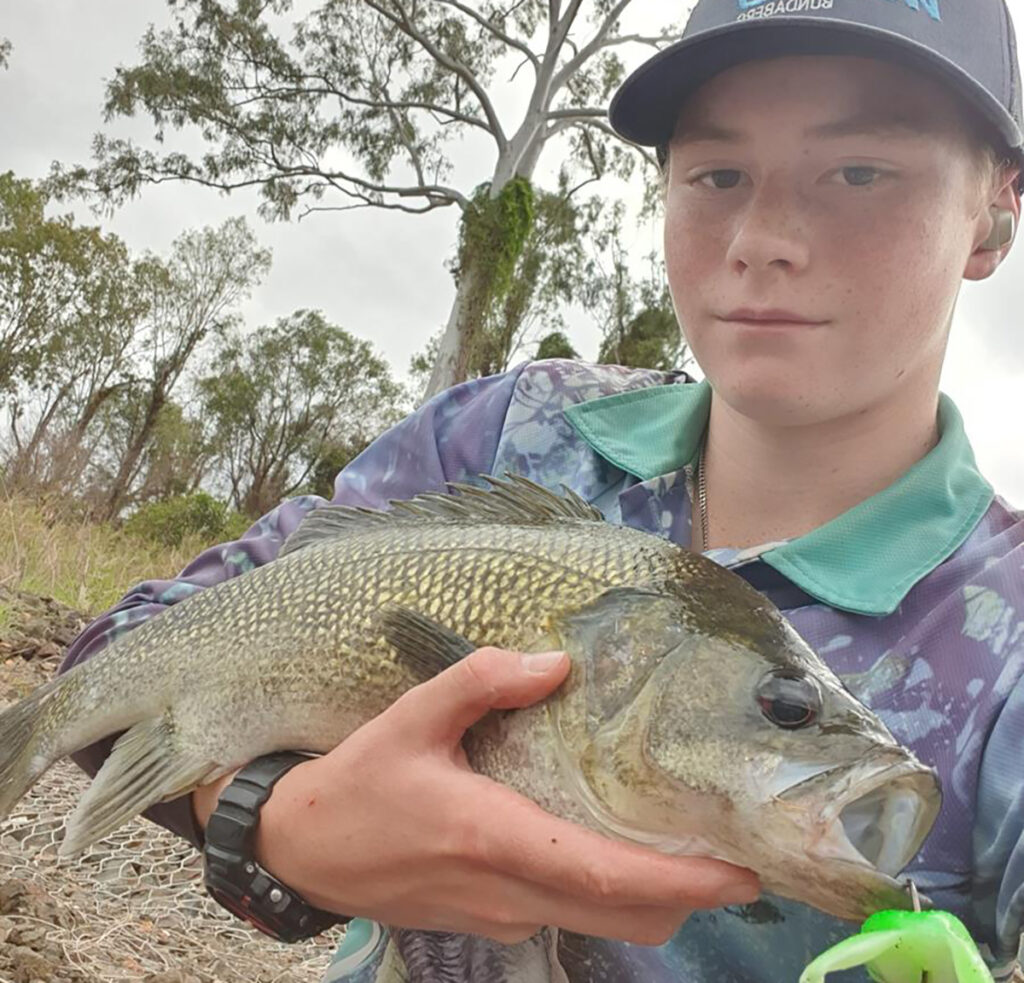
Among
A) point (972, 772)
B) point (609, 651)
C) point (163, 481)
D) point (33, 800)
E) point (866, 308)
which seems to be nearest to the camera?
point (609, 651)

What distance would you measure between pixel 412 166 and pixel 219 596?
763 inches

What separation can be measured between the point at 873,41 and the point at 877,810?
1090 millimetres

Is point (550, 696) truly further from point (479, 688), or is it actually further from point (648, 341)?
point (648, 341)

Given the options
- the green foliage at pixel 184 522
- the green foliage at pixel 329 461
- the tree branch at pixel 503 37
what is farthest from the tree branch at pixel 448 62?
the green foliage at pixel 329 461

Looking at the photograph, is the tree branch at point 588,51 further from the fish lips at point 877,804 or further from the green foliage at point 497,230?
the fish lips at point 877,804

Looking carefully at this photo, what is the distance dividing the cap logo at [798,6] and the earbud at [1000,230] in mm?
394

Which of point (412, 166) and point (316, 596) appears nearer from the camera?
point (316, 596)

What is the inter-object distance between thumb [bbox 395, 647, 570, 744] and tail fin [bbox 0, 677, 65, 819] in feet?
3.06

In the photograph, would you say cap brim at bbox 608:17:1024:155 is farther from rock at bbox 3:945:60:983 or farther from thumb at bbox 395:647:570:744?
rock at bbox 3:945:60:983

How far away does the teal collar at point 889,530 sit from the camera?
155cm

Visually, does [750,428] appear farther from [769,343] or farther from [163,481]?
[163,481]

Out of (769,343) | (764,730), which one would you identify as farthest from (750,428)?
(764,730)

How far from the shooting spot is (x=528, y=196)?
18.9 meters

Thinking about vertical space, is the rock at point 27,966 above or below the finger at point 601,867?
below
